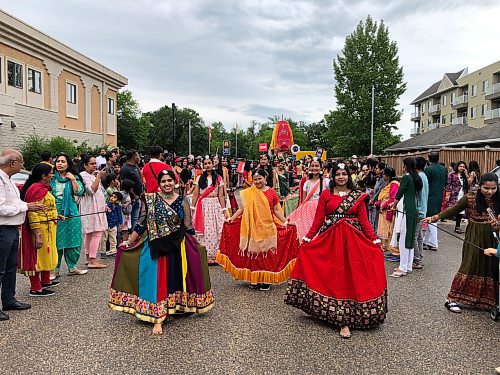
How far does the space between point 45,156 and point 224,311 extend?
159 inches

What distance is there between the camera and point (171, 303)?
4.87m

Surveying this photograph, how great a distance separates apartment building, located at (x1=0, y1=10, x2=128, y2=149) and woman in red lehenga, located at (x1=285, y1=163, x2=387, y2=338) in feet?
63.5

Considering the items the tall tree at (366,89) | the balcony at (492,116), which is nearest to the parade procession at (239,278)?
the tall tree at (366,89)

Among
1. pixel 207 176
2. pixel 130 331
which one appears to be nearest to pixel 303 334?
pixel 130 331

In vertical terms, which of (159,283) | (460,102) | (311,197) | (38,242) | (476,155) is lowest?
(159,283)

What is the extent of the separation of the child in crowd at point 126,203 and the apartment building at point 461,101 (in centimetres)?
3769

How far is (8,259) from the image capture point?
520 cm

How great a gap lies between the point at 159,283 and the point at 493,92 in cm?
5130

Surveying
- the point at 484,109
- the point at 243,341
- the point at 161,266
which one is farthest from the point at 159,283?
the point at 484,109

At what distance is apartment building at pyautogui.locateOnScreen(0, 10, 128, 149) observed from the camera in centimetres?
2128

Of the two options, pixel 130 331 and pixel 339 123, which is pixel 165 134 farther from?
pixel 130 331

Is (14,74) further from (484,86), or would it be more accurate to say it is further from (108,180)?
(484,86)

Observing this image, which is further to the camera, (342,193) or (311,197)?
(311,197)

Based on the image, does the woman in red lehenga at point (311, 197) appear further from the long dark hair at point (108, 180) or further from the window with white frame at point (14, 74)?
the window with white frame at point (14, 74)
